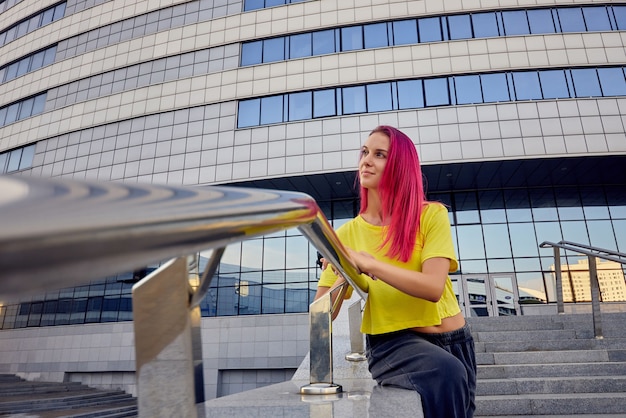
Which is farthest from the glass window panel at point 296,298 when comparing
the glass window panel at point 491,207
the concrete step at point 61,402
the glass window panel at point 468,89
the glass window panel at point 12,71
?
the glass window panel at point 12,71

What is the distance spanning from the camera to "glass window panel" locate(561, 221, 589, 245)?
13836 millimetres

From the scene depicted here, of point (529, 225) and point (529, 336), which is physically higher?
point (529, 225)

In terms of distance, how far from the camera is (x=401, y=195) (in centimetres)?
185

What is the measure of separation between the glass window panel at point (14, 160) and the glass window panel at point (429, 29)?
19.1 metres

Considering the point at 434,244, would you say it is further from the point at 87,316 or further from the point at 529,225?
the point at 87,316

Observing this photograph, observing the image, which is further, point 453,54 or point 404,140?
point 453,54

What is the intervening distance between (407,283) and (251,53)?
51.8 ft

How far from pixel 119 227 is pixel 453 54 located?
1552cm

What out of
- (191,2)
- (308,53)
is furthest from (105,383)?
(191,2)

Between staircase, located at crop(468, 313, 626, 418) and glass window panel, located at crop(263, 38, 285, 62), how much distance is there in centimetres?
1258

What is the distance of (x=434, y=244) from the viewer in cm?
165

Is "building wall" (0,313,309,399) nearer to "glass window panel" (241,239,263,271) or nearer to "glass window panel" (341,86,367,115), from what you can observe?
"glass window panel" (241,239,263,271)

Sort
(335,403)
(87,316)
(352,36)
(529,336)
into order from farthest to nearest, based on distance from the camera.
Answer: (87,316) < (352,36) < (529,336) < (335,403)

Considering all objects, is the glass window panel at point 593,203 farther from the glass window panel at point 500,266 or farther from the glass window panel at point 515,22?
the glass window panel at point 515,22
